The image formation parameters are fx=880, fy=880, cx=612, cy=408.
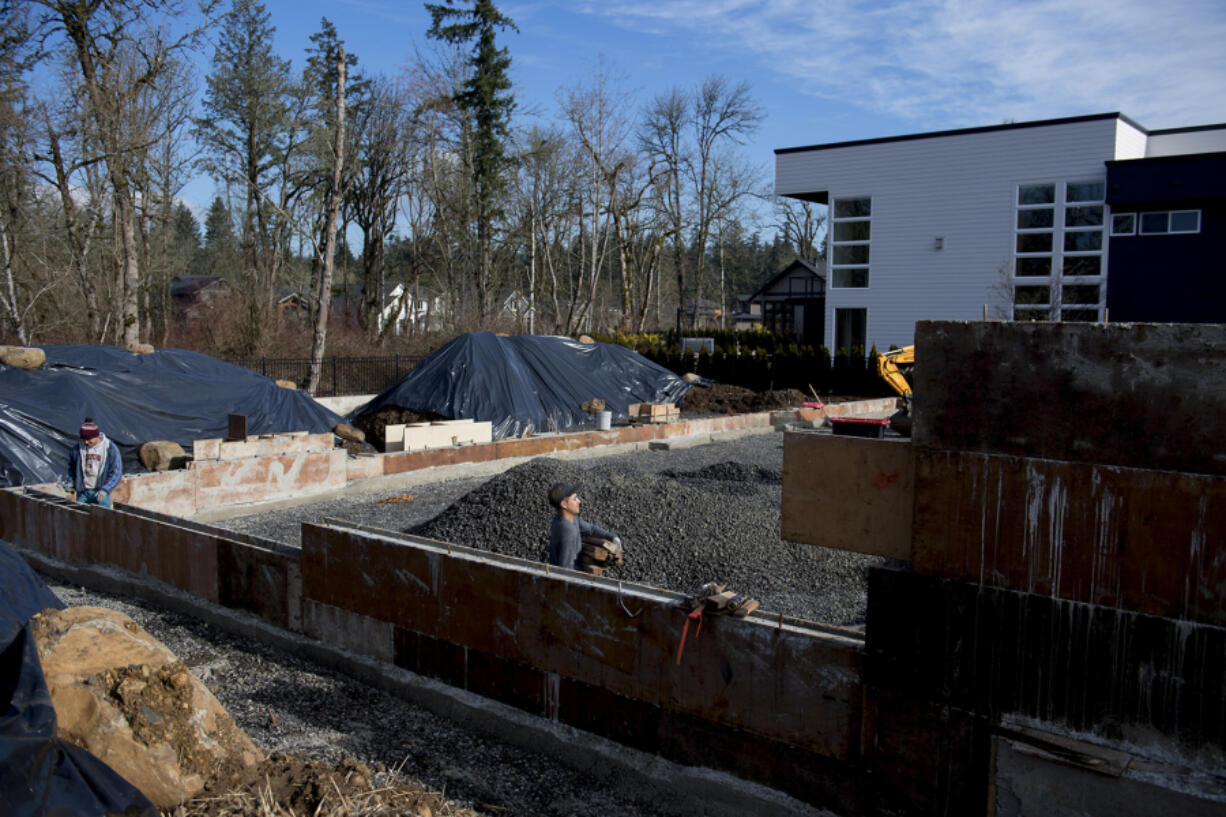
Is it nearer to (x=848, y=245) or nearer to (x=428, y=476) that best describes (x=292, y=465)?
(x=428, y=476)

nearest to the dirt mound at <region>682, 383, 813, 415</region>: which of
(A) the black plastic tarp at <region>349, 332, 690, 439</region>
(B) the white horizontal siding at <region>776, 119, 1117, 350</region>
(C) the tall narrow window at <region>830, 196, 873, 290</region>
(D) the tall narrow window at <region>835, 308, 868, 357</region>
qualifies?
(A) the black plastic tarp at <region>349, 332, 690, 439</region>

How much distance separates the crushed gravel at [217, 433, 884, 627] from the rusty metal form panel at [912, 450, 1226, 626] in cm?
352

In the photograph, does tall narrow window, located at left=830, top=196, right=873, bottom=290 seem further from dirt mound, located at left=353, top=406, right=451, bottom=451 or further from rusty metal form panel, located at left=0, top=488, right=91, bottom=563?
rusty metal form panel, located at left=0, top=488, right=91, bottom=563

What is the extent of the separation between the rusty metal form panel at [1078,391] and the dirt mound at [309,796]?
9.18 feet

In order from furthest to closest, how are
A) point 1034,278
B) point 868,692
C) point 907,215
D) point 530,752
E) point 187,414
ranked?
point 907,215 → point 1034,278 → point 187,414 → point 530,752 → point 868,692

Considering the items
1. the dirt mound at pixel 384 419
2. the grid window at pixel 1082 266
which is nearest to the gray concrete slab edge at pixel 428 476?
the dirt mound at pixel 384 419

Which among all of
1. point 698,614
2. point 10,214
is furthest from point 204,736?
point 10,214

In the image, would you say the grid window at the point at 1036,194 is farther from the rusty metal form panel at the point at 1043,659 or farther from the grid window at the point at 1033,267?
the rusty metal form panel at the point at 1043,659

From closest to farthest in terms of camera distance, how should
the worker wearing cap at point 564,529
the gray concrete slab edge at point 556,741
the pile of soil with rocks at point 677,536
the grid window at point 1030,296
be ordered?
the gray concrete slab edge at point 556,741, the worker wearing cap at point 564,529, the pile of soil with rocks at point 677,536, the grid window at point 1030,296

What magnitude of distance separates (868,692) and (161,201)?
1204 inches

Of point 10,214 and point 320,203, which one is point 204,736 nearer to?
point 10,214

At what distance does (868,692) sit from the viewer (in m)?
4.03

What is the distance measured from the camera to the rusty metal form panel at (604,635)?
13.9 feet

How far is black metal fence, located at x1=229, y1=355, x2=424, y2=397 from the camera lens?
23.3 m
